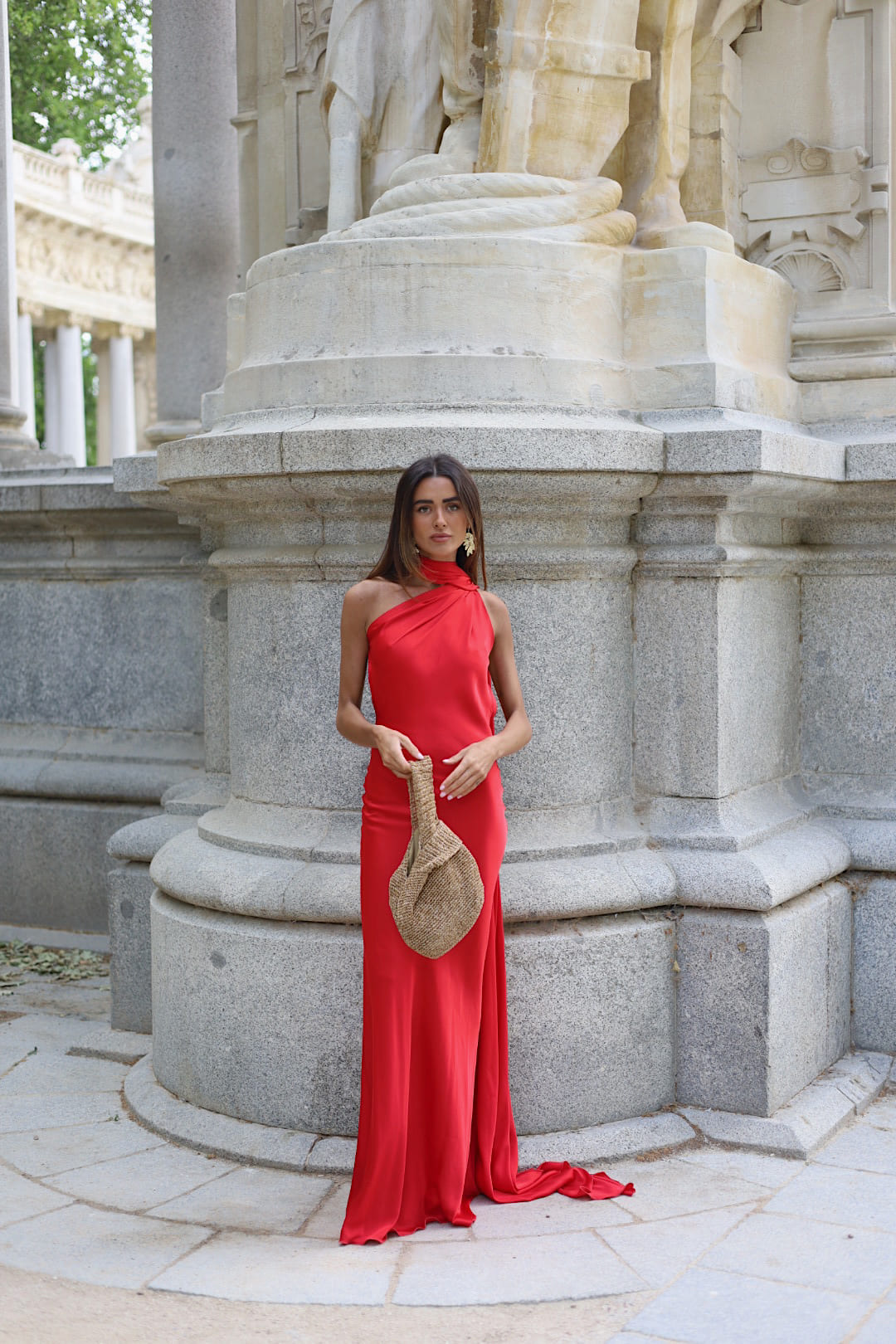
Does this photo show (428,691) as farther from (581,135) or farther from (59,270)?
(59,270)

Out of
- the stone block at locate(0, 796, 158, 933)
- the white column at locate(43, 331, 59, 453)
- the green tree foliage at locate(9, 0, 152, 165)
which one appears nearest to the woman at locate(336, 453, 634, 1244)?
the stone block at locate(0, 796, 158, 933)

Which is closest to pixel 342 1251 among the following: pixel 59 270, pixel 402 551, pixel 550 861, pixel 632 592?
pixel 550 861

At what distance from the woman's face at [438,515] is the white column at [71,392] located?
27748mm

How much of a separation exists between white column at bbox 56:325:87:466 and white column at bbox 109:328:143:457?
2.51ft

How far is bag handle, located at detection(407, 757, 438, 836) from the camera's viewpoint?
376 centimetres

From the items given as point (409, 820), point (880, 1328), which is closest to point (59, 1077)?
point (409, 820)

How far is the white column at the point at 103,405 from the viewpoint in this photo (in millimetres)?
32656

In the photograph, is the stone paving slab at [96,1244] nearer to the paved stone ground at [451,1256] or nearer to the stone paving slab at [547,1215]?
the paved stone ground at [451,1256]

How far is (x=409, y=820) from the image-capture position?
3.91 m

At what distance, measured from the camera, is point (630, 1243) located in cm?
376

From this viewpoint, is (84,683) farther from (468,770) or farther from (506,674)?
(468,770)

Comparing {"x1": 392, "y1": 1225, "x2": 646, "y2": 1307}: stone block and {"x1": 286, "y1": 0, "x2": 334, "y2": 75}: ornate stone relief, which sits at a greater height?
{"x1": 286, "y1": 0, "x2": 334, "y2": 75}: ornate stone relief

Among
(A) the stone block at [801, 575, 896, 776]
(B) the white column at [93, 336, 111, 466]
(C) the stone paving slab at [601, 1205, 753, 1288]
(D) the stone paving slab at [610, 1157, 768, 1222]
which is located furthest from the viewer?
(B) the white column at [93, 336, 111, 466]

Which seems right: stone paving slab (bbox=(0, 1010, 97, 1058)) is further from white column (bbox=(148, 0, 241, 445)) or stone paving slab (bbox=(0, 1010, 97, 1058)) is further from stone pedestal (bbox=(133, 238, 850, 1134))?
white column (bbox=(148, 0, 241, 445))
